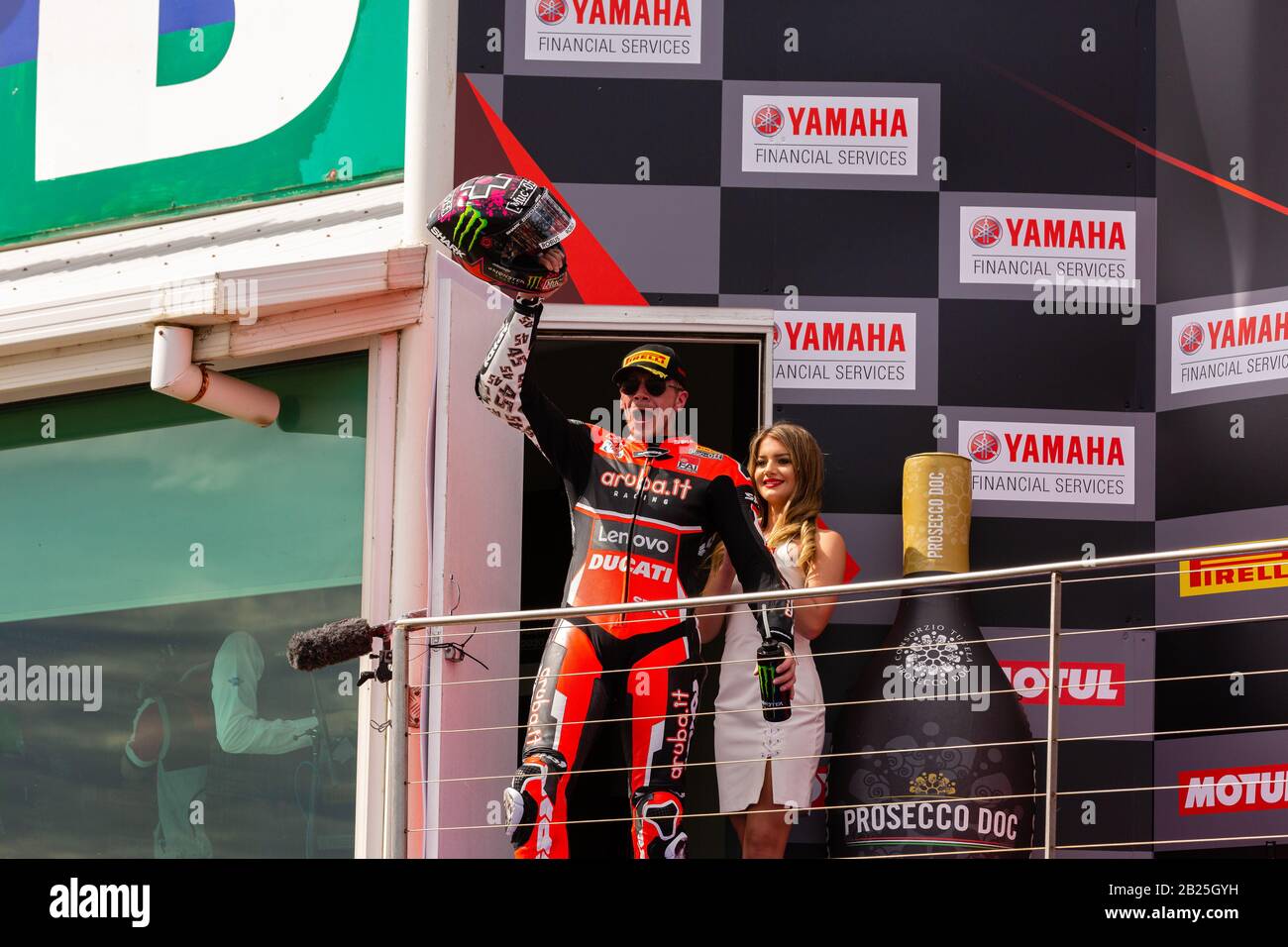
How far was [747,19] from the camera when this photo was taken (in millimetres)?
7031

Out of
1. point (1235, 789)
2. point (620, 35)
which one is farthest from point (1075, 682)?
point (620, 35)

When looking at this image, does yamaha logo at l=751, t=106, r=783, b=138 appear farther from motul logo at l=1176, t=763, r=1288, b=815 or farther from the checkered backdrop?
motul logo at l=1176, t=763, r=1288, b=815

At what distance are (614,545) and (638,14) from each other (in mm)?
2281

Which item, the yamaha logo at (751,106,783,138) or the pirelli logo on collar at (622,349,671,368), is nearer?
the pirelli logo on collar at (622,349,671,368)

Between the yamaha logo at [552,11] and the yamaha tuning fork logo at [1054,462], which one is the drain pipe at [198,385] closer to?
the yamaha logo at [552,11]

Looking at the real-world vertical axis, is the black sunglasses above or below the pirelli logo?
above

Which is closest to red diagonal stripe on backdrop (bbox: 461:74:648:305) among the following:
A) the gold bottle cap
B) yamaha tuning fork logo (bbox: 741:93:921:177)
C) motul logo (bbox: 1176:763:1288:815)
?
yamaha tuning fork logo (bbox: 741:93:921:177)

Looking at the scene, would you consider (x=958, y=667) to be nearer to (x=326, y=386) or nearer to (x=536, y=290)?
(x=536, y=290)

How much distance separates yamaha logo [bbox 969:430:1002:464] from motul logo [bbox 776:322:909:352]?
422mm

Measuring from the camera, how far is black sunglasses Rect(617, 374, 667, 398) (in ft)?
19.0

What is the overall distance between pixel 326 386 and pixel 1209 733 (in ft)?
11.0

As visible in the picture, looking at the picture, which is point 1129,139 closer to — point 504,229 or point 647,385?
point 647,385

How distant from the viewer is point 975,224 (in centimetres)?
698
